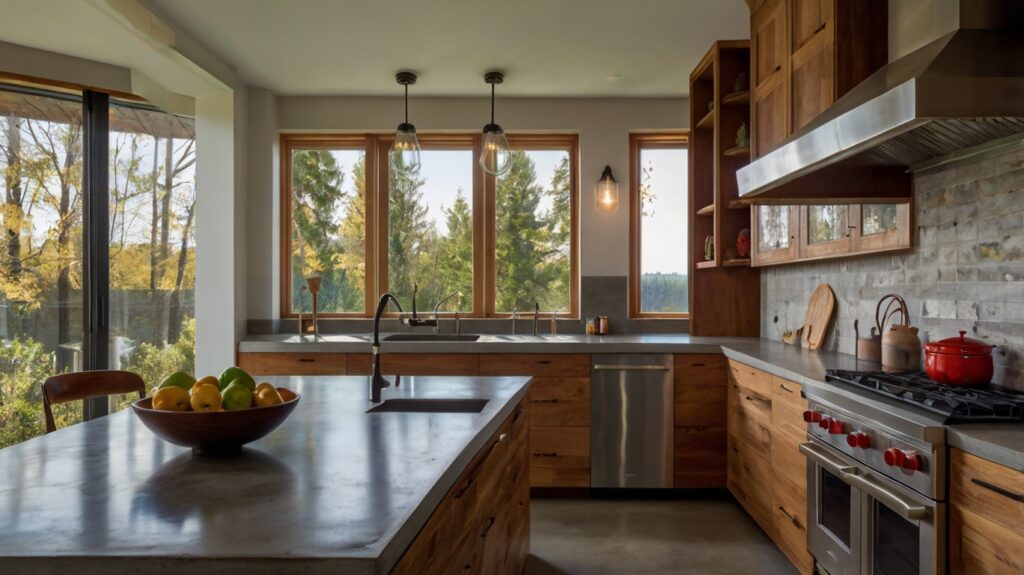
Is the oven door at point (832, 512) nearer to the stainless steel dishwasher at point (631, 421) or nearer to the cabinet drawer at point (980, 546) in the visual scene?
the cabinet drawer at point (980, 546)

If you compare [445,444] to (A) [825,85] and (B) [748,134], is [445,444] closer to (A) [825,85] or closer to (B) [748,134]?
(A) [825,85]

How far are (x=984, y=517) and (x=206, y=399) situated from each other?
1.85 m

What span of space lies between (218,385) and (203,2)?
247cm

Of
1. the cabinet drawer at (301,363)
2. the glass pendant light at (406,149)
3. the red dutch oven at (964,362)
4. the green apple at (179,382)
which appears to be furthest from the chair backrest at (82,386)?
the red dutch oven at (964,362)

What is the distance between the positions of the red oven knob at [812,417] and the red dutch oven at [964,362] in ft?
1.40

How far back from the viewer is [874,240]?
9.06ft

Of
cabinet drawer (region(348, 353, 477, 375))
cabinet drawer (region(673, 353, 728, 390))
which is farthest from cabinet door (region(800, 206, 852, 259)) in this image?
cabinet drawer (region(348, 353, 477, 375))

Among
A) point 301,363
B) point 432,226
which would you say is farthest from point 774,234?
point 301,363

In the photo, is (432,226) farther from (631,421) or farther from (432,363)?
(631,421)

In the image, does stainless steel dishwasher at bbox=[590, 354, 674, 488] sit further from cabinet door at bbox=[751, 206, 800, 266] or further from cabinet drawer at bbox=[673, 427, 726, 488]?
cabinet door at bbox=[751, 206, 800, 266]

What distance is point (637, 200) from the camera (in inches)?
→ 185

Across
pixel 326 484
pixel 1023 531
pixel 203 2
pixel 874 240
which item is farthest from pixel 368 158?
pixel 1023 531

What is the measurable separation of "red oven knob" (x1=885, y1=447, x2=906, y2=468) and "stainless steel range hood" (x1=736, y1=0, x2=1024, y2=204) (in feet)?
2.92

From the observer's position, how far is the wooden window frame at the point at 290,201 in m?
4.76
